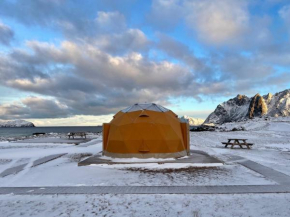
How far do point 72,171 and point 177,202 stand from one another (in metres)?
5.47

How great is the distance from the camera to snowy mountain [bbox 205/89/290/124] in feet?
383

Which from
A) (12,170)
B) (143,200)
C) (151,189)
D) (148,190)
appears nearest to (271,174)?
(151,189)

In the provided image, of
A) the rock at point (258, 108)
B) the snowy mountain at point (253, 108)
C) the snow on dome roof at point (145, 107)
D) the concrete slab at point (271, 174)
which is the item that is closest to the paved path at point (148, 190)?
the concrete slab at point (271, 174)

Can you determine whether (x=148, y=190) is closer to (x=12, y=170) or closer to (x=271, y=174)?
(x=271, y=174)

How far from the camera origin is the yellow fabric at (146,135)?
39.0ft

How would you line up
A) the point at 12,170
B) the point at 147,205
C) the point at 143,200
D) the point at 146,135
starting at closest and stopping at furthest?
the point at 147,205 → the point at 143,200 → the point at 12,170 → the point at 146,135

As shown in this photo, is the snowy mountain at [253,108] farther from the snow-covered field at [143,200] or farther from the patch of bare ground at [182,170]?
the snow-covered field at [143,200]

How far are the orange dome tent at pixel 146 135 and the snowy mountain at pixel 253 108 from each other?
112 metres

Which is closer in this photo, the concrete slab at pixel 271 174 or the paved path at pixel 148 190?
the paved path at pixel 148 190

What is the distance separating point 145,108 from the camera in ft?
43.7

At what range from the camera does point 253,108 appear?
407ft

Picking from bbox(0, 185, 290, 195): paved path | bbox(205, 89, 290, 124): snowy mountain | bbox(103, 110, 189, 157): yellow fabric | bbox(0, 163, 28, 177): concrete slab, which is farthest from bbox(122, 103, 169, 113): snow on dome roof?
bbox(205, 89, 290, 124): snowy mountain

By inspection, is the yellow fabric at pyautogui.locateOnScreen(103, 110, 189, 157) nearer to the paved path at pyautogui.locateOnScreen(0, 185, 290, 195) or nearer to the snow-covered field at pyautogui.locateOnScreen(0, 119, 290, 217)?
the snow-covered field at pyautogui.locateOnScreen(0, 119, 290, 217)

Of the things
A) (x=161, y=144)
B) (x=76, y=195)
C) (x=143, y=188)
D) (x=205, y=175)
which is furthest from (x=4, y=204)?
(x=161, y=144)
